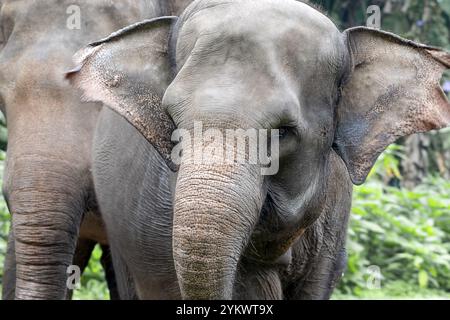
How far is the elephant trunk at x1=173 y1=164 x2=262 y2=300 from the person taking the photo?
3.41 meters

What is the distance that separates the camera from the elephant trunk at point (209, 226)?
3410 millimetres

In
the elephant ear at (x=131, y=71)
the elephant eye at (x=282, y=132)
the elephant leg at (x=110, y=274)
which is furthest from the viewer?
the elephant leg at (x=110, y=274)

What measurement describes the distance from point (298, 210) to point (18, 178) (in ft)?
4.50

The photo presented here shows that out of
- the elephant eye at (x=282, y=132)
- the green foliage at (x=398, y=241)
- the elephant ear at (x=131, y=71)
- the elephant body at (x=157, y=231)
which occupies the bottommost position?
the green foliage at (x=398, y=241)

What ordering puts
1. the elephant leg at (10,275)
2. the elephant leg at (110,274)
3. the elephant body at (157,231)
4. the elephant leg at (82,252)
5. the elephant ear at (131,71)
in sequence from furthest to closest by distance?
the elephant leg at (110,274) → the elephant leg at (82,252) → the elephant leg at (10,275) → the elephant body at (157,231) → the elephant ear at (131,71)

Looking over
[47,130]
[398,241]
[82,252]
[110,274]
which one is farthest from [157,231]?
[398,241]

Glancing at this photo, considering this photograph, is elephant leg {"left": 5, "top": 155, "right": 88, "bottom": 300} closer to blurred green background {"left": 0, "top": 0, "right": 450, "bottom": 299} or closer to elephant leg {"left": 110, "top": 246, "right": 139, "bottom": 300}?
elephant leg {"left": 110, "top": 246, "right": 139, "bottom": 300}

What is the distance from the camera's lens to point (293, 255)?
179 inches

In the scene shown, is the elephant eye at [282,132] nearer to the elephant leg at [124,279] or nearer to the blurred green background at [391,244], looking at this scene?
the elephant leg at [124,279]

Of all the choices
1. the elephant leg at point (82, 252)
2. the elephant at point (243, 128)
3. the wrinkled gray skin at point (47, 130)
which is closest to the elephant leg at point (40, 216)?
the wrinkled gray skin at point (47, 130)

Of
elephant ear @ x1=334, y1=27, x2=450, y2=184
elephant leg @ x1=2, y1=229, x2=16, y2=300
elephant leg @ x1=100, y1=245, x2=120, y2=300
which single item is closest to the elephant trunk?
elephant ear @ x1=334, y1=27, x2=450, y2=184

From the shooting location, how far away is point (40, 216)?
191 inches

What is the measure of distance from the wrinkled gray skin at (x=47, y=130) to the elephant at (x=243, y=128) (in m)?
0.16
